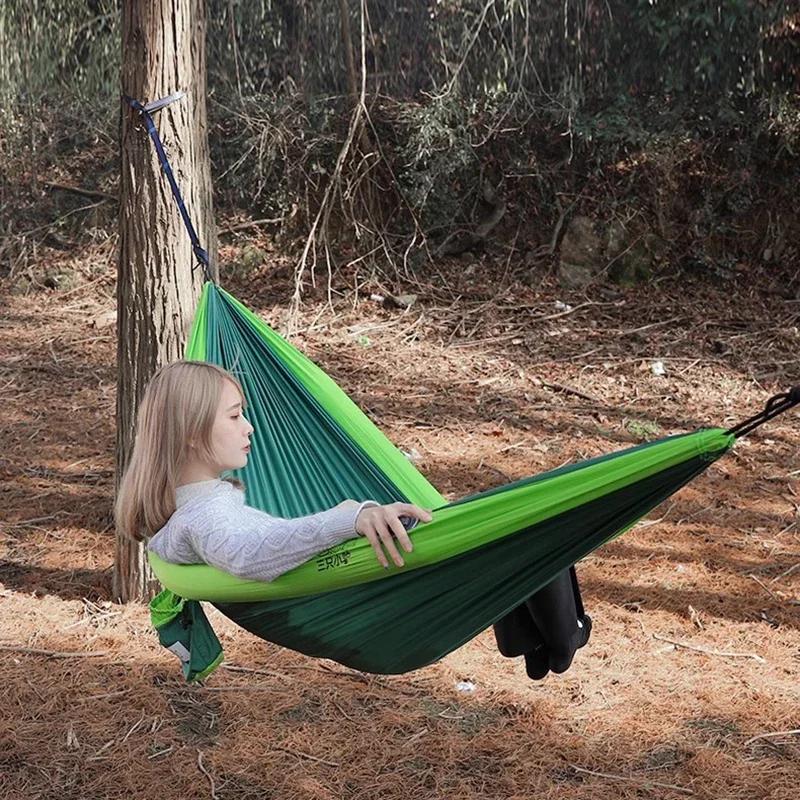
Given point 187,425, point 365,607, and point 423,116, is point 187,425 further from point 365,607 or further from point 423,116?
point 423,116

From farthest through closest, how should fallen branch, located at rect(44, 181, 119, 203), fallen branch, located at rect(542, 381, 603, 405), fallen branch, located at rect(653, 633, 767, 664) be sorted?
fallen branch, located at rect(44, 181, 119, 203)
fallen branch, located at rect(542, 381, 603, 405)
fallen branch, located at rect(653, 633, 767, 664)

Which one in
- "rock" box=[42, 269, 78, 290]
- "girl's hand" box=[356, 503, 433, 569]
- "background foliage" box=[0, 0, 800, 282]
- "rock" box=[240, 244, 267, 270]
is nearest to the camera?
"girl's hand" box=[356, 503, 433, 569]

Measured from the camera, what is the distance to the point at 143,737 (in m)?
2.46

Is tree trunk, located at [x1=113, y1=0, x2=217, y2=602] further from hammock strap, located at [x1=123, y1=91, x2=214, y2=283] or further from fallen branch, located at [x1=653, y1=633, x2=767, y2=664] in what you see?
fallen branch, located at [x1=653, y1=633, x2=767, y2=664]

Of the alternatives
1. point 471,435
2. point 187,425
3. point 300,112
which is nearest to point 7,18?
point 300,112

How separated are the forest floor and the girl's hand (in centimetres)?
115

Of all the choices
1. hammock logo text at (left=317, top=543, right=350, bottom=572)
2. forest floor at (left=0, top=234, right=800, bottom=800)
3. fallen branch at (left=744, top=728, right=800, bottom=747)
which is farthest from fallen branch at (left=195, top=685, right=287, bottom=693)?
hammock logo text at (left=317, top=543, right=350, bottom=572)

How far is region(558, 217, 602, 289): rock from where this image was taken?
607 cm

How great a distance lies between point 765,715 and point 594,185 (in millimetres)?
4175

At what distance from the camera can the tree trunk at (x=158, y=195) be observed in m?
2.66

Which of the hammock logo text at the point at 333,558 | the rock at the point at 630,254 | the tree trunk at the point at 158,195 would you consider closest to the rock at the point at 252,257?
the rock at the point at 630,254

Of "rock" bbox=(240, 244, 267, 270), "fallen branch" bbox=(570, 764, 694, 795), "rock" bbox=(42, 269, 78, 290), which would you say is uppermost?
"rock" bbox=(240, 244, 267, 270)

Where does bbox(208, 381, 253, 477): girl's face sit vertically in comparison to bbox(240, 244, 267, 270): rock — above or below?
above

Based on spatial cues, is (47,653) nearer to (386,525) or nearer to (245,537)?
(245,537)
